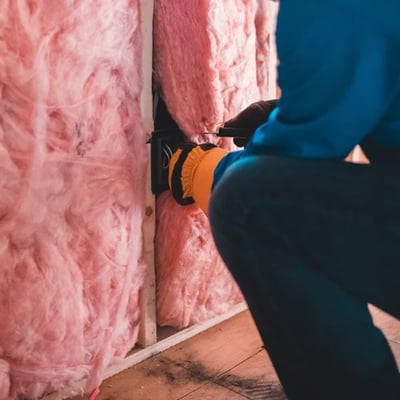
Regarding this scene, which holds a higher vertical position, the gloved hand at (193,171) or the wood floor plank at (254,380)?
the gloved hand at (193,171)

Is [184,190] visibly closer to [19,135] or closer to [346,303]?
[19,135]

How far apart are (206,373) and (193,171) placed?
469 mm

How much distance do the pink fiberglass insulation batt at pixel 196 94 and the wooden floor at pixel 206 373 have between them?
81mm

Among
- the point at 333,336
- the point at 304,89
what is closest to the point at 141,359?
the point at 333,336

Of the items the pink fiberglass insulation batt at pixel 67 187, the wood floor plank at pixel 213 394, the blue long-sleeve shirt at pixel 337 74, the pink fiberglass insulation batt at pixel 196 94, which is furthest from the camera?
the pink fiberglass insulation batt at pixel 196 94

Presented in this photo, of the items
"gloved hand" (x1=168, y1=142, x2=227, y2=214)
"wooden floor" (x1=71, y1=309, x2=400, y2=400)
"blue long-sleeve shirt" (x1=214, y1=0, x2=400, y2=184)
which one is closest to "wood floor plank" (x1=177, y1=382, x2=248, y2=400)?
"wooden floor" (x1=71, y1=309, x2=400, y2=400)

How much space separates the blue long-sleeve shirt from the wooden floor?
2.16ft

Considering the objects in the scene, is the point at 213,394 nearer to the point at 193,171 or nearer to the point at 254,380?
the point at 254,380

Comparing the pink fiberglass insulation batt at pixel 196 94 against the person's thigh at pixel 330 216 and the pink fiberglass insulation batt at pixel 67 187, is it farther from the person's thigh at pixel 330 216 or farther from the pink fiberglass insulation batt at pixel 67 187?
the person's thigh at pixel 330 216

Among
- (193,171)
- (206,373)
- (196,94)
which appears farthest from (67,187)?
(206,373)

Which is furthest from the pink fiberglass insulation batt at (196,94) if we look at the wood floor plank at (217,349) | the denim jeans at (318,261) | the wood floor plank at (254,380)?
the denim jeans at (318,261)

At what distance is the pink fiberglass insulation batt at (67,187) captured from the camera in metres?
0.95

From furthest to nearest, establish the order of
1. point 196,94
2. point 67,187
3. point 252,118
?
point 196,94, point 252,118, point 67,187

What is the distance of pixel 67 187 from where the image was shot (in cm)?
104
